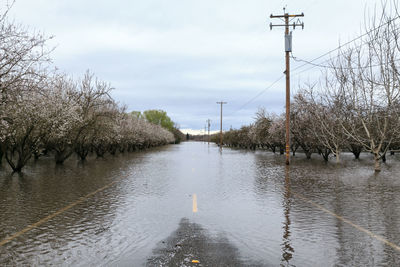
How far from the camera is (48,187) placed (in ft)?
45.4

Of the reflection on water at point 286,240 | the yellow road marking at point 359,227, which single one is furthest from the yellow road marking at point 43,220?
the yellow road marking at point 359,227

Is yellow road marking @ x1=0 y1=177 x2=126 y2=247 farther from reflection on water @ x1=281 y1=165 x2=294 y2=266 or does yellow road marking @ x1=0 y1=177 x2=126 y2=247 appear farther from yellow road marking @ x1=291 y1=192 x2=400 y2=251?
yellow road marking @ x1=291 y1=192 x2=400 y2=251

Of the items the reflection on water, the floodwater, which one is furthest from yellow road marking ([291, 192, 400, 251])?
the reflection on water

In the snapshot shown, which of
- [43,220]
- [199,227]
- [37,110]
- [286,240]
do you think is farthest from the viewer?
[37,110]

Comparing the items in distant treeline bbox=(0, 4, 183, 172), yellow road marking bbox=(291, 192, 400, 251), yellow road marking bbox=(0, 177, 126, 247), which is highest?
distant treeline bbox=(0, 4, 183, 172)

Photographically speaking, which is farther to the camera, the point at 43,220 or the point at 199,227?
the point at 43,220

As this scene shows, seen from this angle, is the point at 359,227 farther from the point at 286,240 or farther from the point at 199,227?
the point at 199,227

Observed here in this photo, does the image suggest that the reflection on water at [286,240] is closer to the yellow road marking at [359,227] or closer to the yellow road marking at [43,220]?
the yellow road marking at [359,227]

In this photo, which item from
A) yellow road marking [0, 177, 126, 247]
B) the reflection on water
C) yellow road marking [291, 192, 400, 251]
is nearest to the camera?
the reflection on water

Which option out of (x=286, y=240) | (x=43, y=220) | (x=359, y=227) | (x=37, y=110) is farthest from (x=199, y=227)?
(x=37, y=110)

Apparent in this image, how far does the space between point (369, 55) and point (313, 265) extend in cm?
1944

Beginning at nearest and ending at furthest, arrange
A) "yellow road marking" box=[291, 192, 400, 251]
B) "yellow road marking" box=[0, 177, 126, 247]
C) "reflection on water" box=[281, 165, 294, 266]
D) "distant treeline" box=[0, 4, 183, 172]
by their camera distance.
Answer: "reflection on water" box=[281, 165, 294, 266], "yellow road marking" box=[291, 192, 400, 251], "yellow road marking" box=[0, 177, 126, 247], "distant treeline" box=[0, 4, 183, 172]

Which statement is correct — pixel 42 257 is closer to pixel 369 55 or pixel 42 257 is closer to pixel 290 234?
pixel 290 234

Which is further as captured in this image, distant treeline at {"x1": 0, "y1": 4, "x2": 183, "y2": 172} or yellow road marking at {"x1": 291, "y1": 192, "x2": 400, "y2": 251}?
distant treeline at {"x1": 0, "y1": 4, "x2": 183, "y2": 172}
